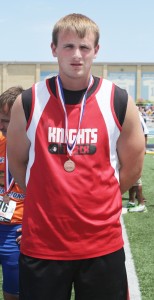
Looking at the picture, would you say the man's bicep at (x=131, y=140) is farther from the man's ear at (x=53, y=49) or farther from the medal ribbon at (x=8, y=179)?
the medal ribbon at (x=8, y=179)

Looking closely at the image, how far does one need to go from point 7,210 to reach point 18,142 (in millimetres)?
786

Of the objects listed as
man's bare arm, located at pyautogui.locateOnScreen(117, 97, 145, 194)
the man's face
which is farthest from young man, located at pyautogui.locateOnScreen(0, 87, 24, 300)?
man's bare arm, located at pyautogui.locateOnScreen(117, 97, 145, 194)

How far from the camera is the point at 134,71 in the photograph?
200ft

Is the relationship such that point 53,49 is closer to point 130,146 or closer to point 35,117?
point 35,117

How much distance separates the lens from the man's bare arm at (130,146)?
236 cm

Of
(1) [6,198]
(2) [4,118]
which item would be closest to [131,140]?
(2) [4,118]

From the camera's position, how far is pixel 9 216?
120 inches

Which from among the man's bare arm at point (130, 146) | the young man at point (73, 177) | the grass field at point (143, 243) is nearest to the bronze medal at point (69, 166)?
the young man at point (73, 177)

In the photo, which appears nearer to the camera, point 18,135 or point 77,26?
point 77,26

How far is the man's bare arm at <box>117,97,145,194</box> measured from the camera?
2359 mm

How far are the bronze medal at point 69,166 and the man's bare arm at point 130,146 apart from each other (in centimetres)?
29

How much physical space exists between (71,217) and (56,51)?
0.79 metres

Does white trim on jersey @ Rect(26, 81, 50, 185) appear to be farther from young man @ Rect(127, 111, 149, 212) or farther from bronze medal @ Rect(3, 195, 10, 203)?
young man @ Rect(127, 111, 149, 212)

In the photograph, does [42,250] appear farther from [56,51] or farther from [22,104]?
[56,51]
